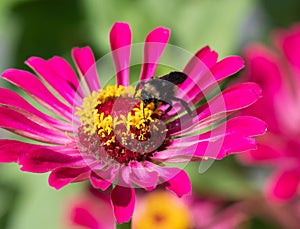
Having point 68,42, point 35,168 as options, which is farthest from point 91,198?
point 35,168

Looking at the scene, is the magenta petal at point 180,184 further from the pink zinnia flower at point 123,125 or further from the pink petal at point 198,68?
the pink petal at point 198,68

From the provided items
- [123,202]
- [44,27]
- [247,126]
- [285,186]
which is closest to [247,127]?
[247,126]

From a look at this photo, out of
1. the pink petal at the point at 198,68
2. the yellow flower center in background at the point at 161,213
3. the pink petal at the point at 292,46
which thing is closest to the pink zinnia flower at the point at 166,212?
the yellow flower center in background at the point at 161,213

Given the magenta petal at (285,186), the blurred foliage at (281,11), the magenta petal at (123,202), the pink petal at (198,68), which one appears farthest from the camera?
the blurred foliage at (281,11)

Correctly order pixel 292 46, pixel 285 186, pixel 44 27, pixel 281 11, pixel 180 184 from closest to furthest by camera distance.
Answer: pixel 180 184 → pixel 285 186 → pixel 292 46 → pixel 44 27 → pixel 281 11

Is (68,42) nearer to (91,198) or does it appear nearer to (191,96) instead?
(91,198)

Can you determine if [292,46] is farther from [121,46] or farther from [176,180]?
[176,180]
